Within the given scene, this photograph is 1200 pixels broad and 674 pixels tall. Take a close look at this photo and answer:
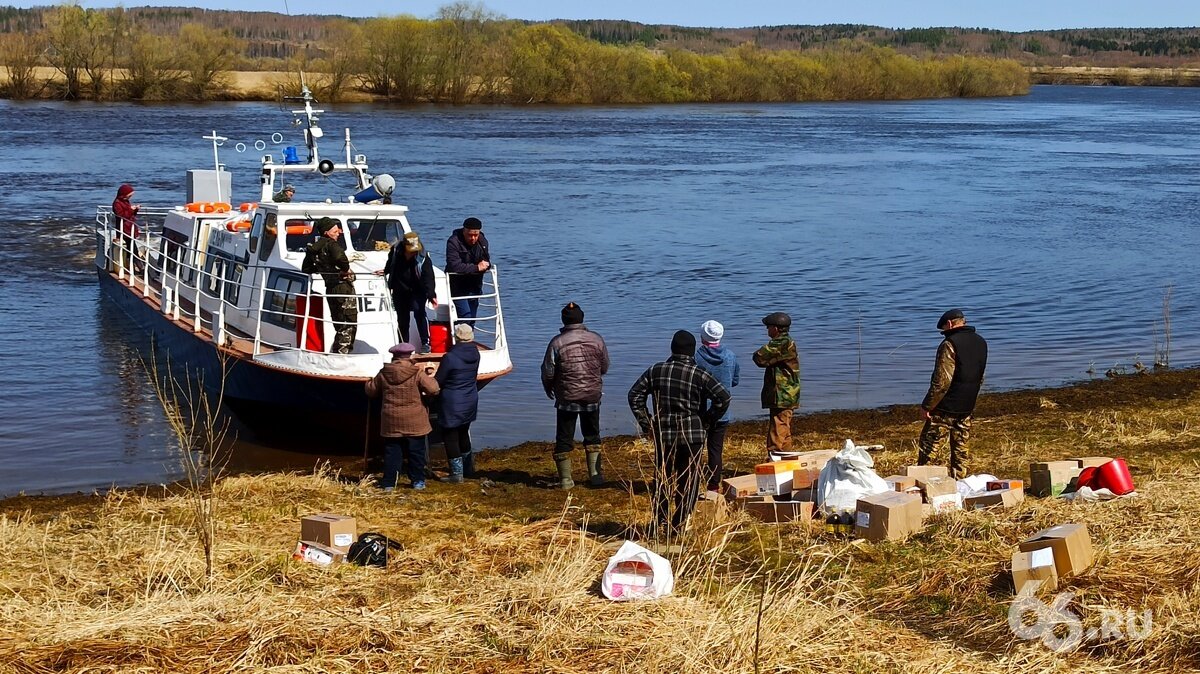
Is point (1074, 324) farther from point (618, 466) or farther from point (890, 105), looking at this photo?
point (890, 105)

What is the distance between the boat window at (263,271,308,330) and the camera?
14.9m

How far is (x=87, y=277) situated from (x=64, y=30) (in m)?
58.2

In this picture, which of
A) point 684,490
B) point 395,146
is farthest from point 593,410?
point 395,146

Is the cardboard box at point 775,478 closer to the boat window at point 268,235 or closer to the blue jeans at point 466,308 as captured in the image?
the blue jeans at point 466,308

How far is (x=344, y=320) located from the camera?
14.2 meters

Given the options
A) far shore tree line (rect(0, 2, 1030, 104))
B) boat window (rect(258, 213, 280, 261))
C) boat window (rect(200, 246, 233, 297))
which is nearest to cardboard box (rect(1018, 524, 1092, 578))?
boat window (rect(258, 213, 280, 261))

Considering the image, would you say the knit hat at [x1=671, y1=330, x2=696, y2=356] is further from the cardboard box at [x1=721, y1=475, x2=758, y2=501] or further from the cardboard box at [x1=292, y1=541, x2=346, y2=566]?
the cardboard box at [x1=292, y1=541, x2=346, y2=566]

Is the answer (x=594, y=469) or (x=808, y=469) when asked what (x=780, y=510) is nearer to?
(x=808, y=469)

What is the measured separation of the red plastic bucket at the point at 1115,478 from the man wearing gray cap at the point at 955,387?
119 cm

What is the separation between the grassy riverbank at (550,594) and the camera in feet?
22.5

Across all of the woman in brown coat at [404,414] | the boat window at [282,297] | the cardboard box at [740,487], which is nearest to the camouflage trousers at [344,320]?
the boat window at [282,297]

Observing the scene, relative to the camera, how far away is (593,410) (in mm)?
11391

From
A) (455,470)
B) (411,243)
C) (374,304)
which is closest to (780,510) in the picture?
(455,470)

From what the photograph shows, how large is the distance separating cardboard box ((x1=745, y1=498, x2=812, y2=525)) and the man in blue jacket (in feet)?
17.9
